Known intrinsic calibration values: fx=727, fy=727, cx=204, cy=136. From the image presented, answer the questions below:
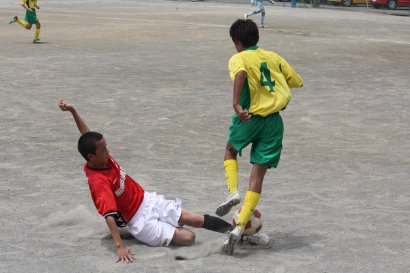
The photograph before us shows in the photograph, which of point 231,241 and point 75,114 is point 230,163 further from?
point 75,114

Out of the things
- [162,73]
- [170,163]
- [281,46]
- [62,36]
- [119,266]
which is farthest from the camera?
[62,36]

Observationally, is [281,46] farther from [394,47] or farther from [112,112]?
[112,112]

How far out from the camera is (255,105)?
5.55 metres

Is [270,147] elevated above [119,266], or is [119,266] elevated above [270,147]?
[270,147]

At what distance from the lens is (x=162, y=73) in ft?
46.8

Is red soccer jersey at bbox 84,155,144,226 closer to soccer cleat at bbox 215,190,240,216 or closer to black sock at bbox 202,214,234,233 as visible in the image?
black sock at bbox 202,214,234,233

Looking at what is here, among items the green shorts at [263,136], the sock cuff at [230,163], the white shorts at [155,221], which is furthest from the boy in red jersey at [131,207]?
the green shorts at [263,136]

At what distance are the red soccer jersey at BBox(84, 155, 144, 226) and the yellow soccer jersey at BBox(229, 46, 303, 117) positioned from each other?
1085mm

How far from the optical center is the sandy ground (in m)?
5.35

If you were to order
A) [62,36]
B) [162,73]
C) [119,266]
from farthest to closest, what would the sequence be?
1. [62,36]
2. [162,73]
3. [119,266]

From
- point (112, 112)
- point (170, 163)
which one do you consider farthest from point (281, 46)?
point (170, 163)

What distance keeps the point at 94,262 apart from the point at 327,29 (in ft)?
65.2

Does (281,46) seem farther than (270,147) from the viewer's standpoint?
Yes

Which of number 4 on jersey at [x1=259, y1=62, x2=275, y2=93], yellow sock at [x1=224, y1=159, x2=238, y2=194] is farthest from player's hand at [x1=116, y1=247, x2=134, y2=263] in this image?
number 4 on jersey at [x1=259, y1=62, x2=275, y2=93]
